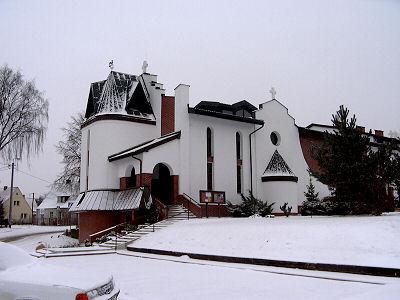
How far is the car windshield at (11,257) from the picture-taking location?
665 centimetres

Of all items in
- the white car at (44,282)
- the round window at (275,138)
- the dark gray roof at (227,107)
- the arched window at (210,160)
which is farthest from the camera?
the dark gray roof at (227,107)

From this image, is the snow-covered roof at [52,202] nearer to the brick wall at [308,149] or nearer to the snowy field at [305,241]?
the brick wall at [308,149]

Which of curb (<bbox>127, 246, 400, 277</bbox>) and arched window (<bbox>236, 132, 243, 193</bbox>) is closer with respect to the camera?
curb (<bbox>127, 246, 400, 277</bbox>)

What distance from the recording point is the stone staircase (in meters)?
21.5

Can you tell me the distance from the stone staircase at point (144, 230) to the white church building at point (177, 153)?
0.91m

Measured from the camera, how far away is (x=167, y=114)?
32844 millimetres

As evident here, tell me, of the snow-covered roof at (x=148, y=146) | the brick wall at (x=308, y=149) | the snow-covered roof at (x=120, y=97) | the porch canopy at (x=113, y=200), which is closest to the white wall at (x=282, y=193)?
the brick wall at (x=308, y=149)

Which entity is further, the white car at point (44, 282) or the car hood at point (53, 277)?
Result: the car hood at point (53, 277)

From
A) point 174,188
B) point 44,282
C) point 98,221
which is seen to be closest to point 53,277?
point 44,282

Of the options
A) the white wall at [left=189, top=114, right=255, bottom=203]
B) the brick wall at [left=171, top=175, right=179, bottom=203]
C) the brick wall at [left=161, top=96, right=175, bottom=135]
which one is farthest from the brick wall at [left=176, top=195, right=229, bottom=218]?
the brick wall at [left=161, top=96, right=175, bottom=135]

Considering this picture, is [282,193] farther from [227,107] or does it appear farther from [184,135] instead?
[184,135]

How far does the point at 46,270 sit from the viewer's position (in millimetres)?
6727

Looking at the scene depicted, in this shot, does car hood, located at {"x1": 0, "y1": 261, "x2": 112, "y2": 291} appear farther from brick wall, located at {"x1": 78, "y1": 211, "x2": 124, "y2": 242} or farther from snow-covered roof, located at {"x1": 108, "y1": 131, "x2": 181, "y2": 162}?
brick wall, located at {"x1": 78, "y1": 211, "x2": 124, "y2": 242}

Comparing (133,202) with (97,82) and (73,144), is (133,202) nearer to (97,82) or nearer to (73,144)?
(97,82)
